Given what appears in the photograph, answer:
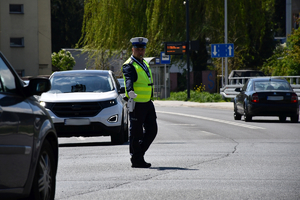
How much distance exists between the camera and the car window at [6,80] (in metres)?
→ 4.74

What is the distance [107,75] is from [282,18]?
2230 inches

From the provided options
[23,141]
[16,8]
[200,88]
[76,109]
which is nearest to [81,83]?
[76,109]

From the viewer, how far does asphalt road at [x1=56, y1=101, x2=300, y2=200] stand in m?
6.79

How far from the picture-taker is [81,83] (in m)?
A: 13.5

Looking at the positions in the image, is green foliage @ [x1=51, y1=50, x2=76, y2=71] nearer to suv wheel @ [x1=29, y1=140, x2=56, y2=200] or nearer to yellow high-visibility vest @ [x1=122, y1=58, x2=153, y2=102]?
yellow high-visibility vest @ [x1=122, y1=58, x2=153, y2=102]

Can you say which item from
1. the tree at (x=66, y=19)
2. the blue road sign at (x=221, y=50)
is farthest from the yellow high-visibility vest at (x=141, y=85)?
the tree at (x=66, y=19)

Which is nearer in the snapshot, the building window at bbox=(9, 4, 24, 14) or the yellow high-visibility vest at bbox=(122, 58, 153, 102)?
the yellow high-visibility vest at bbox=(122, 58, 153, 102)

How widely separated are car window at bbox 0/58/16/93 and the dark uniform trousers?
3996 millimetres

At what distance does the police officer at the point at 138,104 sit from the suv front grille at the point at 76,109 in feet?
11.5

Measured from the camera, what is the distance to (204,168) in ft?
29.0

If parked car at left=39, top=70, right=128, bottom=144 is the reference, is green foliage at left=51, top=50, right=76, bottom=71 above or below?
above

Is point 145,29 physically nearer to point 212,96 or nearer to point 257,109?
point 212,96

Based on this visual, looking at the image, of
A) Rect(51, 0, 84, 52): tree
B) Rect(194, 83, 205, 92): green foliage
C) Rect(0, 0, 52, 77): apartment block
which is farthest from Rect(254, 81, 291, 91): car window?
Rect(51, 0, 84, 52): tree

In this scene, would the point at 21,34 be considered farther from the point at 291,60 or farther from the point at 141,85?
the point at 141,85
